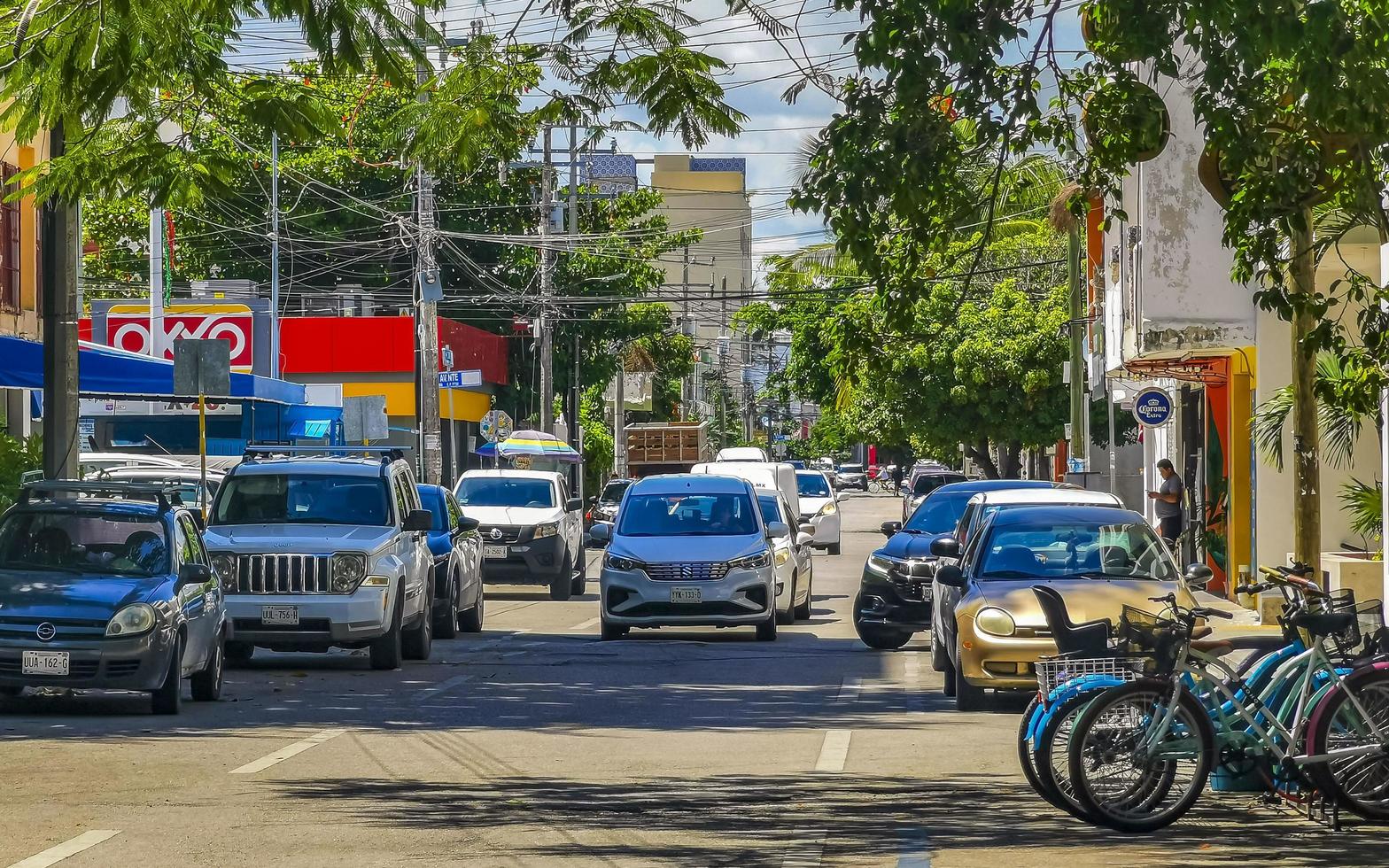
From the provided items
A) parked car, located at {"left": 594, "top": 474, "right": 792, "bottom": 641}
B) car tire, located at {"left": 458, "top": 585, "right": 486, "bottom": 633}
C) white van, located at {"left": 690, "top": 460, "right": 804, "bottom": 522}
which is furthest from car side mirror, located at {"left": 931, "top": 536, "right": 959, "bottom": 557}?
white van, located at {"left": 690, "top": 460, "right": 804, "bottom": 522}

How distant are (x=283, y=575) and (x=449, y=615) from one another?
4.48 meters

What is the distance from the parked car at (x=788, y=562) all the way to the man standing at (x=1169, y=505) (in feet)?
22.3

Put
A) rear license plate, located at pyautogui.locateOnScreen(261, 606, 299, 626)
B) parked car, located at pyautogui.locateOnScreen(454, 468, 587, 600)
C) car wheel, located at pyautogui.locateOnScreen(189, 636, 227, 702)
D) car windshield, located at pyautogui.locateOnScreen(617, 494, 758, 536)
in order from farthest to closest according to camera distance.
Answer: parked car, located at pyautogui.locateOnScreen(454, 468, 587, 600) < car windshield, located at pyautogui.locateOnScreen(617, 494, 758, 536) < rear license plate, located at pyautogui.locateOnScreen(261, 606, 299, 626) < car wheel, located at pyautogui.locateOnScreen(189, 636, 227, 702)

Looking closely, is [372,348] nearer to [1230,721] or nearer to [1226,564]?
[1226,564]

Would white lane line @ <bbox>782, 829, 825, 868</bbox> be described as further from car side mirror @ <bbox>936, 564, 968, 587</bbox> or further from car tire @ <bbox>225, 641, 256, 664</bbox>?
car tire @ <bbox>225, 641, 256, 664</bbox>

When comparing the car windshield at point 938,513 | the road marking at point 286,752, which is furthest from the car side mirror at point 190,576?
the car windshield at point 938,513

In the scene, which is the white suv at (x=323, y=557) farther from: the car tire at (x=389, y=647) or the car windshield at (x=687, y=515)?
the car windshield at (x=687, y=515)

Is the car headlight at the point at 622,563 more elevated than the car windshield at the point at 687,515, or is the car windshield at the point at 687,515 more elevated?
the car windshield at the point at 687,515

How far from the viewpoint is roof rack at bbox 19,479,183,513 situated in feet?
50.3

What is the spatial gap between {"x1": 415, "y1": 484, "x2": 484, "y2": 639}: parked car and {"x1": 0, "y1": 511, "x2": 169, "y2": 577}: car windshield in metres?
6.89

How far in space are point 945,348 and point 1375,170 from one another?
45.4 meters

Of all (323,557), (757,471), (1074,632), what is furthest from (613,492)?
(1074,632)

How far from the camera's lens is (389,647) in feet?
62.0

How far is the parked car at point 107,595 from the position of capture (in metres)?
14.2
